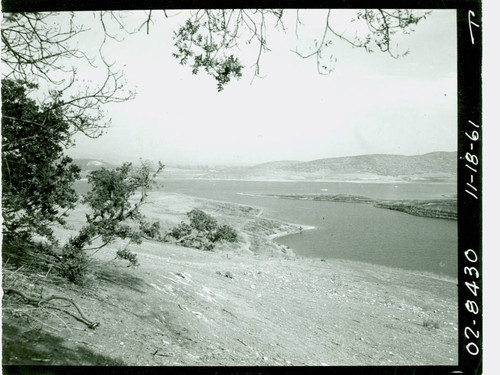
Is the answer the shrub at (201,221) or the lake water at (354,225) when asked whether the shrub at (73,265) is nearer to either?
the lake water at (354,225)

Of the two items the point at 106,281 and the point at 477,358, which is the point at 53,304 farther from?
the point at 477,358

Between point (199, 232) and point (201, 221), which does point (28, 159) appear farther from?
point (199, 232)

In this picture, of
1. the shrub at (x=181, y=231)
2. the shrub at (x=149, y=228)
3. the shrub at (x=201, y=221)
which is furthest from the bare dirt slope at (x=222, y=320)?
the shrub at (x=201, y=221)

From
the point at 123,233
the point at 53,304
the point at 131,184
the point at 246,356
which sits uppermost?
the point at 131,184

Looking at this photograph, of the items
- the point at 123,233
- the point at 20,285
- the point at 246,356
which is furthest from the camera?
the point at 123,233

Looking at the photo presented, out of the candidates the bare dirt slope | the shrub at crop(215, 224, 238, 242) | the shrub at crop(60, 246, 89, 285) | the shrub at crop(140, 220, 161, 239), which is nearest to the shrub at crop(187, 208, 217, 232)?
the shrub at crop(215, 224, 238, 242)

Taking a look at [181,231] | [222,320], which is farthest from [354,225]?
[222,320]

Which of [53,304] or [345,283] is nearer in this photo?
[53,304]

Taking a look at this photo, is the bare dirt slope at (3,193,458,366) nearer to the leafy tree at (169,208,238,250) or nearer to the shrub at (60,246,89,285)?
the shrub at (60,246,89,285)

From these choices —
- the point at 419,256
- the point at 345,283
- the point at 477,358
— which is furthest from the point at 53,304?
the point at 419,256
